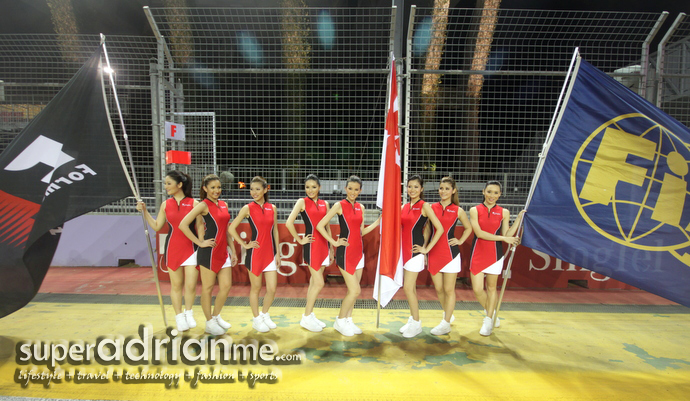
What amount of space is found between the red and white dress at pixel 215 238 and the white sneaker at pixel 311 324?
1.11m

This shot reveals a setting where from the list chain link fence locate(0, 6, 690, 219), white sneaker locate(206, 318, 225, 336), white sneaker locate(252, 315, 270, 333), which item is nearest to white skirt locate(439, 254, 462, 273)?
chain link fence locate(0, 6, 690, 219)

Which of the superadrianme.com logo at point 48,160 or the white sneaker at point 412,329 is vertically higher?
the superadrianme.com logo at point 48,160

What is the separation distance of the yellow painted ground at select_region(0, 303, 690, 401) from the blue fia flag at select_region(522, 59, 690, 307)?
37.3 inches

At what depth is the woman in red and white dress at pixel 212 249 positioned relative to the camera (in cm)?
370

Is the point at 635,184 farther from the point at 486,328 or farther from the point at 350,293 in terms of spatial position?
the point at 350,293

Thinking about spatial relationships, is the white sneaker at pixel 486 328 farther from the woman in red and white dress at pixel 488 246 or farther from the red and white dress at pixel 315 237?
the red and white dress at pixel 315 237

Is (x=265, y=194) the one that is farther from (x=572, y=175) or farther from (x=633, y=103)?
(x=633, y=103)

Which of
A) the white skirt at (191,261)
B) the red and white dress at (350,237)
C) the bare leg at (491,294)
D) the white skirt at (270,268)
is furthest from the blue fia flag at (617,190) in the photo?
the white skirt at (191,261)

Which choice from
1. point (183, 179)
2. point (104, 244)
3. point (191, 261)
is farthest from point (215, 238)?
point (104, 244)

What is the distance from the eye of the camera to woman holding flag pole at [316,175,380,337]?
375cm

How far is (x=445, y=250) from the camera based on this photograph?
12.5 ft

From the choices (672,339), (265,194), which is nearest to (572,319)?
(672,339)

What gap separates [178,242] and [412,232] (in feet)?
8.74

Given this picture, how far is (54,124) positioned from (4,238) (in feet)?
3.68
